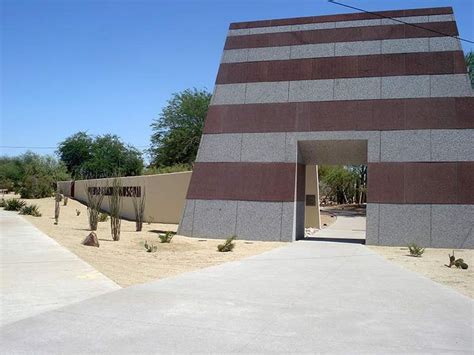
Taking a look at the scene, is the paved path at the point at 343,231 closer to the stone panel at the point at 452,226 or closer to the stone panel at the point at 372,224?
the stone panel at the point at 372,224

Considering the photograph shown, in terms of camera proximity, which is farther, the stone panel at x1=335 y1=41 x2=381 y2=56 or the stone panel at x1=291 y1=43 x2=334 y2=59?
the stone panel at x1=291 y1=43 x2=334 y2=59

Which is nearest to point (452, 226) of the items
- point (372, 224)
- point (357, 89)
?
point (372, 224)

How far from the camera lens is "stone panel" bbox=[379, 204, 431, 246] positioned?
1986 cm

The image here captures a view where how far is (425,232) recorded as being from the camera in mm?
19828

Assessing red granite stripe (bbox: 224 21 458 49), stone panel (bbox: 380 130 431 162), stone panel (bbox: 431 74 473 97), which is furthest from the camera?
red granite stripe (bbox: 224 21 458 49)

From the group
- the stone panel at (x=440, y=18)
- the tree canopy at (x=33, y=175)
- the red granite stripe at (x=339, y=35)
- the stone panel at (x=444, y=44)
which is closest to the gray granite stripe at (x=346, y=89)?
the stone panel at (x=444, y=44)

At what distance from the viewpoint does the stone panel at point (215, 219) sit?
71.6ft

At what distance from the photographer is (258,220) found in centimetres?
2148

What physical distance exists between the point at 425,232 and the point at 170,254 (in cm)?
1063

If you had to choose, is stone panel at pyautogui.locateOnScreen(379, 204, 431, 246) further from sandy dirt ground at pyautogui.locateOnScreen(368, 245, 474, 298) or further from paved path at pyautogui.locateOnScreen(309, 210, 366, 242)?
paved path at pyautogui.locateOnScreen(309, 210, 366, 242)

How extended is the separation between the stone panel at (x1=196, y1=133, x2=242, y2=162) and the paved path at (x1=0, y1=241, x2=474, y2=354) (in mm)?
11830

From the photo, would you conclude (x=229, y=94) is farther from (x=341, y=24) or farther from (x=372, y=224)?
(x=372, y=224)

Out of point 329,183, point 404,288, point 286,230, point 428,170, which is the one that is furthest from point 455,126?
point 329,183

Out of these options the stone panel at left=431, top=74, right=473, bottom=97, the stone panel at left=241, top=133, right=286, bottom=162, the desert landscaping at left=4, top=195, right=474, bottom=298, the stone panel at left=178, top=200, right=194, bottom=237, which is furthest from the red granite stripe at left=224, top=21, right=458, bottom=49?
the desert landscaping at left=4, top=195, right=474, bottom=298
